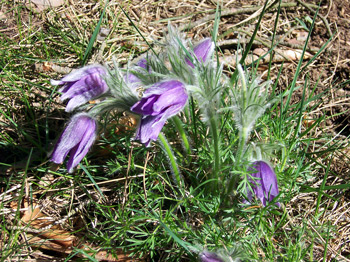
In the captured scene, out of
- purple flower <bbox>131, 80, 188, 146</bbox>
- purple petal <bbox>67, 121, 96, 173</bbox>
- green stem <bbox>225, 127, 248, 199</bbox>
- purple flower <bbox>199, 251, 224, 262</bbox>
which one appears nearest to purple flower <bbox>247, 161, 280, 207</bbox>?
green stem <bbox>225, 127, 248, 199</bbox>

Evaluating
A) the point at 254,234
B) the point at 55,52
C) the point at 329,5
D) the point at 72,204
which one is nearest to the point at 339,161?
the point at 254,234

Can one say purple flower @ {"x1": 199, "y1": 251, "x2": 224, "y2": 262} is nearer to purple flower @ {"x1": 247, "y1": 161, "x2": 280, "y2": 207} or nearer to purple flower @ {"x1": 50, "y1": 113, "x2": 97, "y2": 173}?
purple flower @ {"x1": 247, "y1": 161, "x2": 280, "y2": 207}

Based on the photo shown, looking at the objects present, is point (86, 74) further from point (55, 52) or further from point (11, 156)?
point (55, 52)

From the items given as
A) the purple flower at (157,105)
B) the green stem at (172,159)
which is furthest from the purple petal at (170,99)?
the green stem at (172,159)

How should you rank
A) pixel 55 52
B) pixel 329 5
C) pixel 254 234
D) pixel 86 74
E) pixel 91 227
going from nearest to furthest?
pixel 86 74
pixel 254 234
pixel 91 227
pixel 55 52
pixel 329 5

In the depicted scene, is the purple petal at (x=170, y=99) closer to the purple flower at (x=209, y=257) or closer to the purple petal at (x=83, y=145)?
the purple petal at (x=83, y=145)

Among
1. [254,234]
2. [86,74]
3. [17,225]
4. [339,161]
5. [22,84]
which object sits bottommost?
[339,161]
